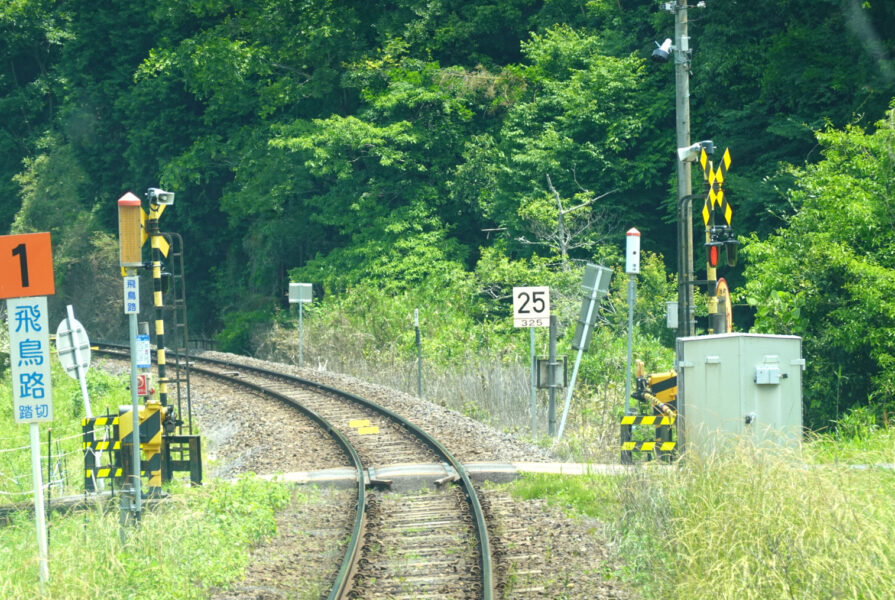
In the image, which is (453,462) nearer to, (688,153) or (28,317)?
(688,153)

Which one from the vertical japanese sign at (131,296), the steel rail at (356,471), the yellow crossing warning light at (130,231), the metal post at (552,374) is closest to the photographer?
the steel rail at (356,471)

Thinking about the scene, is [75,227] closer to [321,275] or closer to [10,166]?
[10,166]

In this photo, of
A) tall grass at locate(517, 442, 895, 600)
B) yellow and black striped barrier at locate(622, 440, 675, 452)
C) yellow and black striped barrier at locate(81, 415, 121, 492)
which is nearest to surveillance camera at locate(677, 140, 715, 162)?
Answer: yellow and black striped barrier at locate(622, 440, 675, 452)

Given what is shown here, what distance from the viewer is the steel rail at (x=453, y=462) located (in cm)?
839

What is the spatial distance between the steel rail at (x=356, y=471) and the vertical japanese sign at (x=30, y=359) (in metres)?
2.79

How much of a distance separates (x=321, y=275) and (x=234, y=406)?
14.4 meters

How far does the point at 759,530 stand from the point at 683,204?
715 centimetres

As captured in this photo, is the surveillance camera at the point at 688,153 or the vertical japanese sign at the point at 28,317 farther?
the surveillance camera at the point at 688,153

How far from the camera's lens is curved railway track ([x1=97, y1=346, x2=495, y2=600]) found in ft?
27.3

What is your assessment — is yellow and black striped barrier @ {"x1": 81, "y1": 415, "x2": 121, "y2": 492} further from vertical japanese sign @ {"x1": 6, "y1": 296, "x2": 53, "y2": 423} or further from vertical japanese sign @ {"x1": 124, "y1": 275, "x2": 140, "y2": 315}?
vertical japanese sign @ {"x1": 6, "y1": 296, "x2": 53, "y2": 423}

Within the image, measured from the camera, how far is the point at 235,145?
38375 millimetres

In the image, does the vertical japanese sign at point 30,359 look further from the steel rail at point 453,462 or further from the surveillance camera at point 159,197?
the surveillance camera at point 159,197

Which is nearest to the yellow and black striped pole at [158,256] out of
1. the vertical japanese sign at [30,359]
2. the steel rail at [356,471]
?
the steel rail at [356,471]

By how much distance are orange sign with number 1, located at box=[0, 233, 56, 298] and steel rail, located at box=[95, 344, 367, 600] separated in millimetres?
3390
